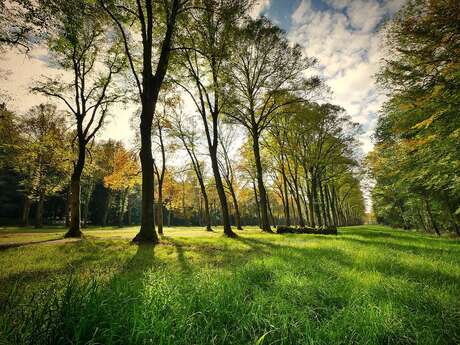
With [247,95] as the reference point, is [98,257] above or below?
below

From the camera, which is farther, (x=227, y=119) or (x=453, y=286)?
(x=227, y=119)

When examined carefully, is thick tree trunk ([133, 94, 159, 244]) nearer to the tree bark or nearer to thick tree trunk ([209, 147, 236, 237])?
thick tree trunk ([209, 147, 236, 237])

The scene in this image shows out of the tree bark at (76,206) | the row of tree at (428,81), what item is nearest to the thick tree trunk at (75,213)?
the tree bark at (76,206)

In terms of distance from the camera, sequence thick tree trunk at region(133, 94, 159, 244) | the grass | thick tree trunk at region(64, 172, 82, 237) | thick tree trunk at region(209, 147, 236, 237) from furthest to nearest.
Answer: thick tree trunk at region(209, 147, 236, 237) < thick tree trunk at region(64, 172, 82, 237) < thick tree trunk at region(133, 94, 159, 244) < the grass

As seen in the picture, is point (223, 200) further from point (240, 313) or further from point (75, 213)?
point (240, 313)

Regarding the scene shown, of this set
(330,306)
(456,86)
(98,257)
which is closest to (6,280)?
(98,257)

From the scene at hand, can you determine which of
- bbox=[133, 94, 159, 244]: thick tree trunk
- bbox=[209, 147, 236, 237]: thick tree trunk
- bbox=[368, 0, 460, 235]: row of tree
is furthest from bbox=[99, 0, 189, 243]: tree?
bbox=[368, 0, 460, 235]: row of tree

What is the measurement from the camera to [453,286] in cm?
356

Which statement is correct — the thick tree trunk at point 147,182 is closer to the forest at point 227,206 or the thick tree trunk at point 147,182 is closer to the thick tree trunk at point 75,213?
the forest at point 227,206

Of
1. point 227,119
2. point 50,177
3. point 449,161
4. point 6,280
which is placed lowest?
point 6,280

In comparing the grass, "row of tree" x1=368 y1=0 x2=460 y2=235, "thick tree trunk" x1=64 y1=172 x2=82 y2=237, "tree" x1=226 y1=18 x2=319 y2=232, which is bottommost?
the grass

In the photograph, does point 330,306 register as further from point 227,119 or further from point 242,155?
point 242,155

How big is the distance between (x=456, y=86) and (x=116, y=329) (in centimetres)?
1266

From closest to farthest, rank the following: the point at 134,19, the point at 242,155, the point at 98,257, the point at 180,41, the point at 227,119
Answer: the point at 98,257, the point at 134,19, the point at 180,41, the point at 227,119, the point at 242,155
